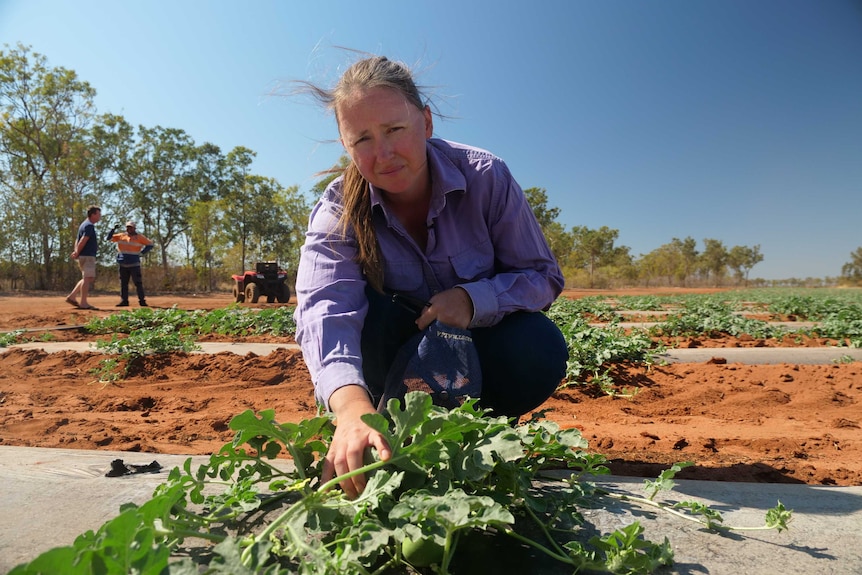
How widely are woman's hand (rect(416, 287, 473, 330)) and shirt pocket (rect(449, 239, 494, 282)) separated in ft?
0.71

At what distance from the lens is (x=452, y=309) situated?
1.83 m

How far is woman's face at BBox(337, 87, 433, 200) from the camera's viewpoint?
176 cm

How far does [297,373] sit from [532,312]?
114 inches

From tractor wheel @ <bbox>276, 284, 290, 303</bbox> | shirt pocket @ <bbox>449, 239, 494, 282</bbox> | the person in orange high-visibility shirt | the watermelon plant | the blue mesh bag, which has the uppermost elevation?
the person in orange high-visibility shirt

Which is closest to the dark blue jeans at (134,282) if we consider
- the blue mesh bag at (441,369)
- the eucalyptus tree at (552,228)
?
the blue mesh bag at (441,369)

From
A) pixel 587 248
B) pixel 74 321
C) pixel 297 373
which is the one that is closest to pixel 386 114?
pixel 297 373

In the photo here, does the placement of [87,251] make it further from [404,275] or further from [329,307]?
[329,307]

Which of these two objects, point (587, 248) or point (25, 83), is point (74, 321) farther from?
point (587, 248)

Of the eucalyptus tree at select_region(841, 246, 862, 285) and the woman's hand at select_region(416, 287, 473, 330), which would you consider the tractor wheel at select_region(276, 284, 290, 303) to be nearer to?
the woman's hand at select_region(416, 287, 473, 330)

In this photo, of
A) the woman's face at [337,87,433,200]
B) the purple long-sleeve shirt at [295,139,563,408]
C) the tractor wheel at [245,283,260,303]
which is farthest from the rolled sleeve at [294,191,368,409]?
the tractor wheel at [245,283,260,303]

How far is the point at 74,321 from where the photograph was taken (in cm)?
889

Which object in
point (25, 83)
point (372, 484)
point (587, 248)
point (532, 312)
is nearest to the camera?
A: point (372, 484)

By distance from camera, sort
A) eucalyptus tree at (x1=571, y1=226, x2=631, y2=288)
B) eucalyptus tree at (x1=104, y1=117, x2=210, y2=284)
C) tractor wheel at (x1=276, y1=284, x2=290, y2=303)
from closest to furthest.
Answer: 1. tractor wheel at (x1=276, y1=284, x2=290, y2=303)
2. eucalyptus tree at (x1=104, y1=117, x2=210, y2=284)
3. eucalyptus tree at (x1=571, y1=226, x2=631, y2=288)

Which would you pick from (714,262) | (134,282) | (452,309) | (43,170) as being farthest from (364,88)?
(714,262)
